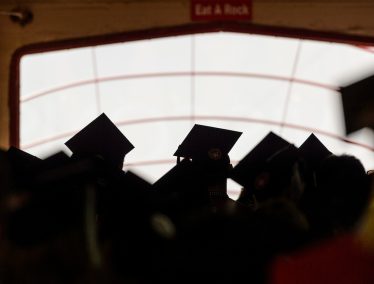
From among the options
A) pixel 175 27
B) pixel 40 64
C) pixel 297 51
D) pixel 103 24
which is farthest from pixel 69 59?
pixel 297 51

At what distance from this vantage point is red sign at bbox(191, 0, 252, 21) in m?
4.46

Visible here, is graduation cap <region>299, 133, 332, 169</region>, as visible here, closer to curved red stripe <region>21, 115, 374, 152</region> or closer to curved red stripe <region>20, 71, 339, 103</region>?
curved red stripe <region>20, 71, 339, 103</region>

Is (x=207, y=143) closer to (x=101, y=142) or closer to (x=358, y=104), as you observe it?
(x=101, y=142)

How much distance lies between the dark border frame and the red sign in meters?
0.06

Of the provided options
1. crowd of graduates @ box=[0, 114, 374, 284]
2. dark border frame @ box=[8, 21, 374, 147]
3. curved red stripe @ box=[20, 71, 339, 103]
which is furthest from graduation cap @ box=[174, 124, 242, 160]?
curved red stripe @ box=[20, 71, 339, 103]

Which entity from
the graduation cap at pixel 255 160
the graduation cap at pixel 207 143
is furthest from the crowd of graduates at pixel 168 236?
the graduation cap at pixel 207 143

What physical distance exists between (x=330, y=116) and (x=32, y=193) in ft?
14.4

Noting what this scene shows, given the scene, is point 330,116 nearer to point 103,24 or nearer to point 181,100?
point 181,100

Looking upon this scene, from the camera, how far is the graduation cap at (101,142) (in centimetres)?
259

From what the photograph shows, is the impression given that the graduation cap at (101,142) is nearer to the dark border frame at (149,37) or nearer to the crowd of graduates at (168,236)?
the crowd of graduates at (168,236)

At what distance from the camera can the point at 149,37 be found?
4559mm

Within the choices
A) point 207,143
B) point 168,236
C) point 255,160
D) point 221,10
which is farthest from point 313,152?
point 221,10

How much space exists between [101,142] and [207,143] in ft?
1.95

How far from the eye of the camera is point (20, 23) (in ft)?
15.2
